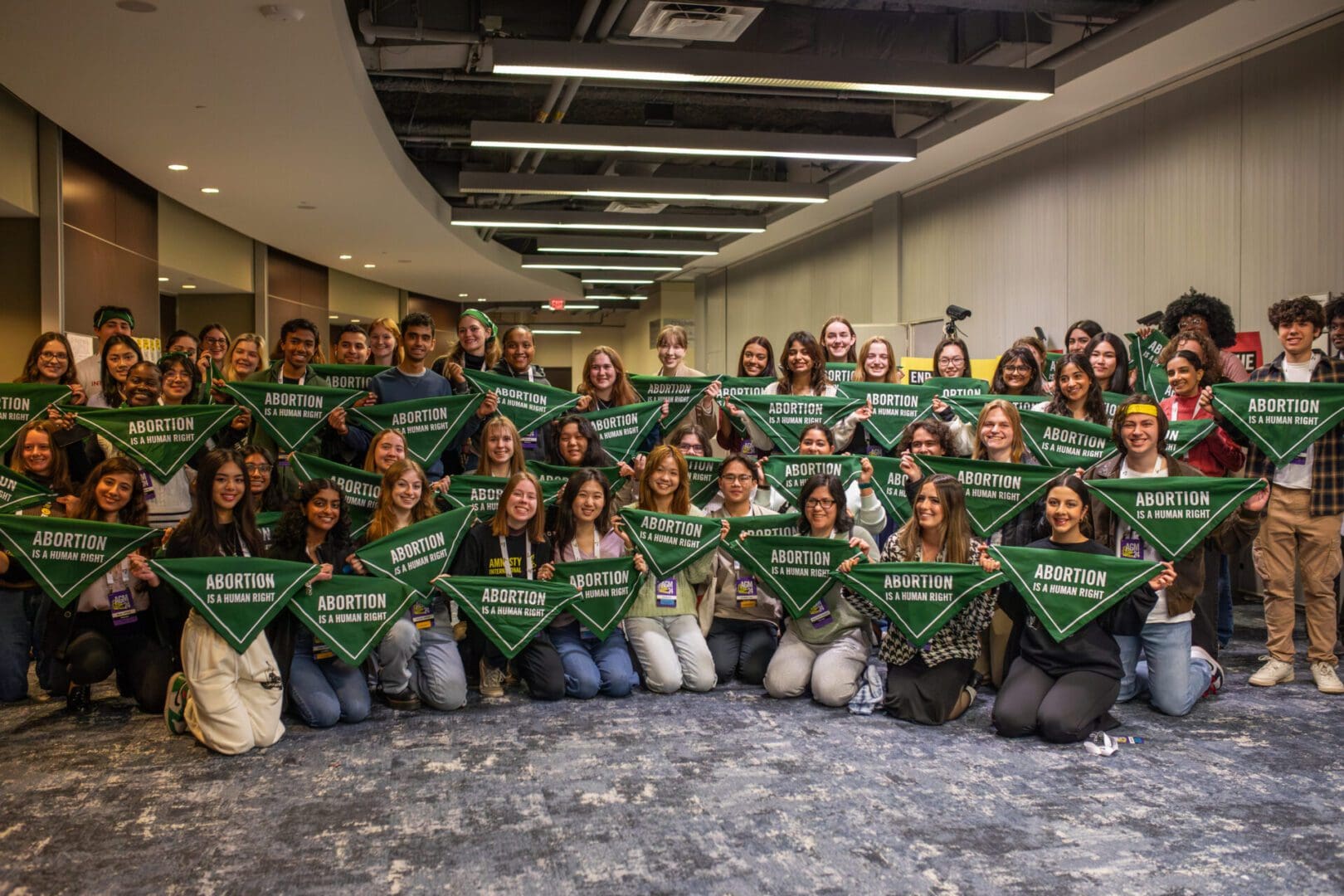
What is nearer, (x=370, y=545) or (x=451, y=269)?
(x=370, y=545)

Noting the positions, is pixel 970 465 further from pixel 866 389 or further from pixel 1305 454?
pixel 1305 454

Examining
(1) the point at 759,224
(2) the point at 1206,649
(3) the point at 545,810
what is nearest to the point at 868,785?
(3) the point at 545,810

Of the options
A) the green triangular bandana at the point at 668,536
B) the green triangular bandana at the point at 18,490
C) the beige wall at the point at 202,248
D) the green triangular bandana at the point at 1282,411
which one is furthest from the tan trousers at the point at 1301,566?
the beige wall at the point at 202,248

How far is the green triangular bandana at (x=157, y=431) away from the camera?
17.6 feet

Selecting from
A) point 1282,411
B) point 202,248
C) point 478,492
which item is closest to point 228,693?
point 478,492

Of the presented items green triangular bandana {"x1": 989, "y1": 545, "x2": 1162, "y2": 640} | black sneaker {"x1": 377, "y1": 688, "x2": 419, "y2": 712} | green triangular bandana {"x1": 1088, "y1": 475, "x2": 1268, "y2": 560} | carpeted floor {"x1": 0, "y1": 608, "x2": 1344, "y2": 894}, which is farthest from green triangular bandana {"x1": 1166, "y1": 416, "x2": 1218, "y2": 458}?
black sneaker {"x1": 377, "y1": 688, "x2": 419, "y2": 712}

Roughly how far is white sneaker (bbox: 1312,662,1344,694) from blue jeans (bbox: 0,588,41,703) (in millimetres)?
6212

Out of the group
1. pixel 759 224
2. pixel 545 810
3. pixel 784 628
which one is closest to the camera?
pixel 545 810

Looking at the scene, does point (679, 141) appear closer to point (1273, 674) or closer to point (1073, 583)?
point (1073, 583)

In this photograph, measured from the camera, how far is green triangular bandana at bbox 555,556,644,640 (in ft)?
17.4

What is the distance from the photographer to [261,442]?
5.86 m

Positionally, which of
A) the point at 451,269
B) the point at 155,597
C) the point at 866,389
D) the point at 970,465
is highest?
the point at 451,269

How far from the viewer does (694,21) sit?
7.48m

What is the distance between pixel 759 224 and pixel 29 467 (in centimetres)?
1015
